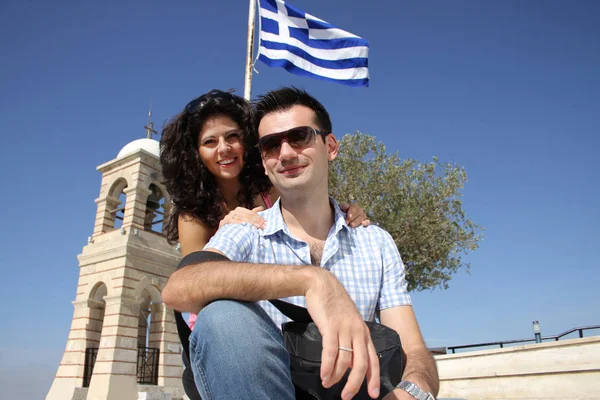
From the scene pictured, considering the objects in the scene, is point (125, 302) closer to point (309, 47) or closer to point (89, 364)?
point (89, 364)

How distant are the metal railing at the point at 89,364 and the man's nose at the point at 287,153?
14.5m

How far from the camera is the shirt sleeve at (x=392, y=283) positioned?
244cm

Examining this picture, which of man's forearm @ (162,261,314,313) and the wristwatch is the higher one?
man's forearm @ (162,261,314,313)

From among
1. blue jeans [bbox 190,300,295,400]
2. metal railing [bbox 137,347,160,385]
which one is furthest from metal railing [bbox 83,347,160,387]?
blue jeans [bbox 190,300,295,400]

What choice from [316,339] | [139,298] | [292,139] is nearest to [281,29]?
[292,139]

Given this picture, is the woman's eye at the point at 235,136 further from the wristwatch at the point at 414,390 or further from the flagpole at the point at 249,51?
the flagpole at the point at 249,51

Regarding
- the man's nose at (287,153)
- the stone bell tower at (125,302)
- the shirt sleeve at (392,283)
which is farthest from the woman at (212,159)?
the stone bell tower at (125,302)

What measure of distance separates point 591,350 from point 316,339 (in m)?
7.70

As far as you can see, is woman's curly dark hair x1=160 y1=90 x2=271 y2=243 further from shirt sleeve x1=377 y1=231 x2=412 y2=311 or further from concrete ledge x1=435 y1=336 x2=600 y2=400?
concrete ledge x1=435 y1=336 x2=600 y2=400

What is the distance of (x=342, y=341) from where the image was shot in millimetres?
1536

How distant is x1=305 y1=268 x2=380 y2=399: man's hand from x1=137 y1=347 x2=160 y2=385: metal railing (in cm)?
1538

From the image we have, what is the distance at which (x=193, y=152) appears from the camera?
12.7ft

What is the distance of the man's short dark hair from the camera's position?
9.43ft

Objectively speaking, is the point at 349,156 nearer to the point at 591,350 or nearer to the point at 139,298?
the point at 139,298
